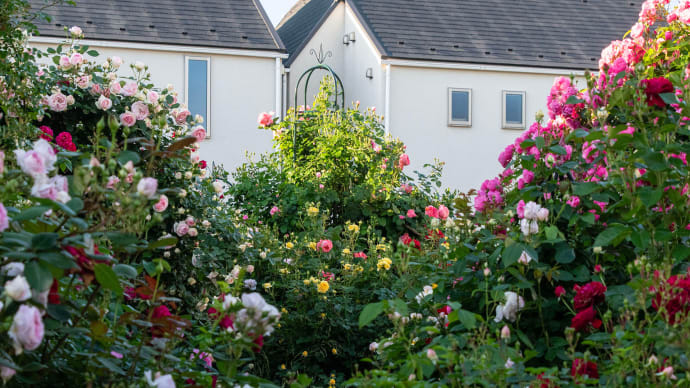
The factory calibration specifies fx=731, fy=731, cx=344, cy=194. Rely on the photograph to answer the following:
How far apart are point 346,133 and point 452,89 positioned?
8707 millimetres

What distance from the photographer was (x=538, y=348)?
103 inches

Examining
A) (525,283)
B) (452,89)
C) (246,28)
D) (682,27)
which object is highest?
(246,28)

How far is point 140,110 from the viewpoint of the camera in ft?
13.3

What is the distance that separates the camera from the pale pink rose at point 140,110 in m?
4.03

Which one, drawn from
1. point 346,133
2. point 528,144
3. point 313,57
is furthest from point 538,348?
point 313,57

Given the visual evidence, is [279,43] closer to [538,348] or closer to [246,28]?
[246,28]

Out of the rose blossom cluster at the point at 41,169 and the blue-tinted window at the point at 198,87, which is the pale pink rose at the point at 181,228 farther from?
the blue-tinted window at the point at 198,87

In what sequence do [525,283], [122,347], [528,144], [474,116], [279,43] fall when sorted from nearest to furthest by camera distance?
[122,347] → [525,283] → [528,144] → [279,43] → [474,116]

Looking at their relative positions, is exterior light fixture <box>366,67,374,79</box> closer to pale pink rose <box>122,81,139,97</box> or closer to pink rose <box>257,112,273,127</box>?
pink rose <box>257,112,273,127</box>

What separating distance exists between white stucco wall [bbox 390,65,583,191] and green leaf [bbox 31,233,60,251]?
14.0 meters

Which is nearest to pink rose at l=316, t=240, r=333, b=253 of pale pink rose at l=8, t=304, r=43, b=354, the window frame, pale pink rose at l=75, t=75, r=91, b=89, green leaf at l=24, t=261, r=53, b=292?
pale pink rose at l=75, t=75, r=91, b=89

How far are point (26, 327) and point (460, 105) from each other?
49.7 feet

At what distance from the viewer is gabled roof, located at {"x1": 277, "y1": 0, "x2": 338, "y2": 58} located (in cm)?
1772

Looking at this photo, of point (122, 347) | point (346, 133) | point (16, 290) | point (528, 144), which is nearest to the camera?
point (16, 290)
